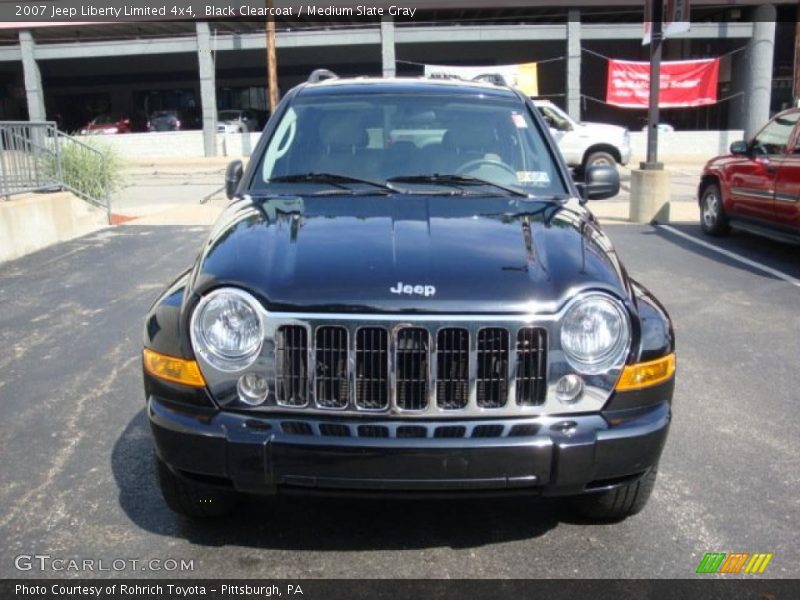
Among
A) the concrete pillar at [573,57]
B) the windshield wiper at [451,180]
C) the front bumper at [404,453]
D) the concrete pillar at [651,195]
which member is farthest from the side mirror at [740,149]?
the concrete pillar at [573,57]

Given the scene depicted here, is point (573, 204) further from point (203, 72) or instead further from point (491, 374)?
point (203, 72)

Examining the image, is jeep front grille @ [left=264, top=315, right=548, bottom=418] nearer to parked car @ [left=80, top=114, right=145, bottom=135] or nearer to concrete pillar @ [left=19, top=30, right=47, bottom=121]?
parked car @ [left=80, top=114, right=145, bottom=135]

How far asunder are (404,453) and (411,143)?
200 cm

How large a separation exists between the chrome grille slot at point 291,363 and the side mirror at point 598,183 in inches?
92.4

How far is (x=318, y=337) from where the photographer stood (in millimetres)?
2711

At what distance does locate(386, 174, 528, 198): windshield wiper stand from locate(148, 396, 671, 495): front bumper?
147 centimetres

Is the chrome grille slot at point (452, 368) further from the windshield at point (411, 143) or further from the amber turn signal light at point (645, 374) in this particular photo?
the windshield at point (411, 143)

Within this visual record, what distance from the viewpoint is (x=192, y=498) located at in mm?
3086

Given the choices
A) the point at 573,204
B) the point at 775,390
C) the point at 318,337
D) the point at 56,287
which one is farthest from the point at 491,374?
the point at 56,287

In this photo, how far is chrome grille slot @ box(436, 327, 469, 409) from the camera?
8.84ft

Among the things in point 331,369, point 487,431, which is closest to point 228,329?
point 331,369

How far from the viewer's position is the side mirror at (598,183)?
4.49 metres

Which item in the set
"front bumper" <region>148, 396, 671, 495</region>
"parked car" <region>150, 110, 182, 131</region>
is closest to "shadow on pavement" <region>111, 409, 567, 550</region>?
"front bumper" <region>148, 396, 671, 495</region>

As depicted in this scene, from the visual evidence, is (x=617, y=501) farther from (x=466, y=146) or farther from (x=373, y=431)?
(x=466, y=146)
